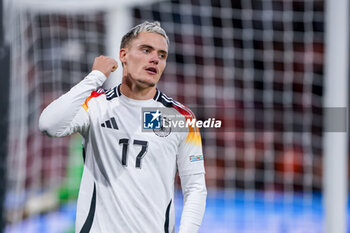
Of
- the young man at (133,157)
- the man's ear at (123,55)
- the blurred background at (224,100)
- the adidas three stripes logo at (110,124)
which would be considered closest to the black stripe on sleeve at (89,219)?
the young man at (133,157)

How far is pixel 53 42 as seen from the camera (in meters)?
6.16

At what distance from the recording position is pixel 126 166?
77.2 inches

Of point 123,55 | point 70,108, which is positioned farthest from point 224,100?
point 70,108

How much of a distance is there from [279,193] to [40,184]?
3.00m

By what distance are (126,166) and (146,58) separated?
42cm

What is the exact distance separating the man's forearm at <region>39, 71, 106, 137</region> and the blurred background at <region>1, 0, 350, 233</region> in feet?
10.1

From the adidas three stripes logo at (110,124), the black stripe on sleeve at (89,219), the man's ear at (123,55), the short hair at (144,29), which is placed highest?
the short hair at (144,29)

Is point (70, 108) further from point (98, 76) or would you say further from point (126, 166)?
point (126, 166)

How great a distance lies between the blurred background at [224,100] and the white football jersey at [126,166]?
296 cm

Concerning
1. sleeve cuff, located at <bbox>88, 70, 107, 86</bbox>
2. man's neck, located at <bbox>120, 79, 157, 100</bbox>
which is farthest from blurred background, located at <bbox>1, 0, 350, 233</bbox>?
sleeve cuff, located at <bbox>88, 70, 107, 86</bbox>

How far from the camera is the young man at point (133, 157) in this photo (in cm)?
194

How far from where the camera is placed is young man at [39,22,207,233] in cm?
194

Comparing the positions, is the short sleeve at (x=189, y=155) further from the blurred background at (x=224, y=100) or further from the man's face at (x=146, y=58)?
the blurred background at (x=224, y=100)

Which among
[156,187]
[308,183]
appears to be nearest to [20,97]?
[156,187]
